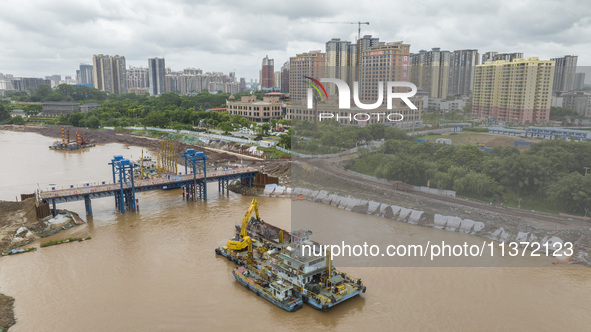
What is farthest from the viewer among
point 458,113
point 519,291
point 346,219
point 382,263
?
point 458,113

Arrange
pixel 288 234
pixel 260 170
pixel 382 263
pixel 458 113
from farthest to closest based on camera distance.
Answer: pixel 458 113 < pixel 260 170 < pixel 288 234 < pixel 382 263

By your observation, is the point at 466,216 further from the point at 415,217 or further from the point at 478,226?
the point at 415,217

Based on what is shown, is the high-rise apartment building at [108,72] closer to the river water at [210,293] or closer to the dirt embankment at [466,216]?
the dirt embankment at [466,216]

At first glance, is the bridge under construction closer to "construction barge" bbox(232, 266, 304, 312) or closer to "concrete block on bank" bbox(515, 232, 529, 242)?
"construction barge" bbox(232, 266, 304, 312)

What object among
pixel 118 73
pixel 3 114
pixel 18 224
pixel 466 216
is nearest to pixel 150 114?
pixel 3 114

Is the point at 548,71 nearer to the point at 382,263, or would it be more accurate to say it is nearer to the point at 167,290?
the point at 382,263

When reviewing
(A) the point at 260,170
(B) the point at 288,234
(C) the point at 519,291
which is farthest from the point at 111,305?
(A) the point at 260,170
